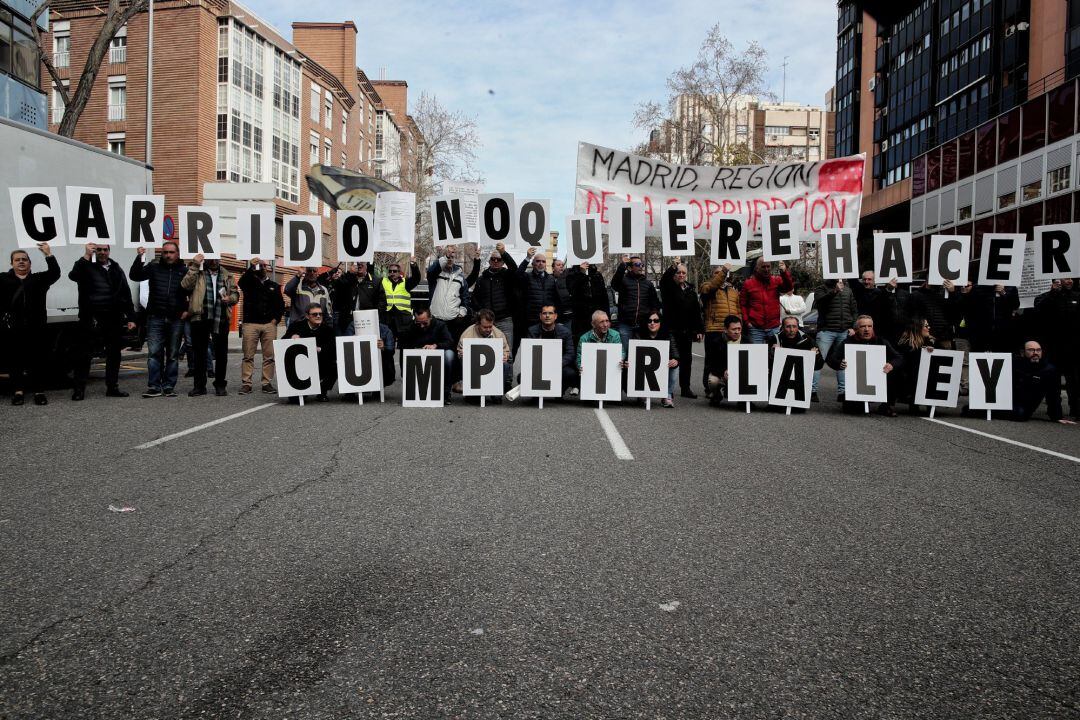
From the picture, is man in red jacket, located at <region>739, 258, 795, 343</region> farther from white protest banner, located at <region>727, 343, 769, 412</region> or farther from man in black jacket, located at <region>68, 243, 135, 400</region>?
man in black jacket, located at <region>68, 243, 135, 400</region>

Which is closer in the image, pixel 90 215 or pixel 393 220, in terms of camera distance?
pixel 90 215

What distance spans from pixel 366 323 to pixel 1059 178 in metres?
25.9

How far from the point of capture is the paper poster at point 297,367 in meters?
11.3

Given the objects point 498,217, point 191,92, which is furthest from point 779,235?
point 191,92

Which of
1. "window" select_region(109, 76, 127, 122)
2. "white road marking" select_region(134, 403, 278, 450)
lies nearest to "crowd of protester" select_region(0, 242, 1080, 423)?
"white road marking" select_region(134, 403, 278, 450)

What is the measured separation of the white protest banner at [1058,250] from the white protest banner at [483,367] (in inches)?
302

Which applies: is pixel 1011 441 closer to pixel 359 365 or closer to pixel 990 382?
pixel 990 382

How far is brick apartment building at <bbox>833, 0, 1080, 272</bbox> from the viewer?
29.4 metres

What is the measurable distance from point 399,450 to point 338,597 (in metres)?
3.95

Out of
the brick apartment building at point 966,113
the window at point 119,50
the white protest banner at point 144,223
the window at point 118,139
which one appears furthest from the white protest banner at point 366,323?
the window at point 119,50

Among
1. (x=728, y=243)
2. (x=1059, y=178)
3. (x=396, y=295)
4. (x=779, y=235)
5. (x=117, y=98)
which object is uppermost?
(x=117, y=98)

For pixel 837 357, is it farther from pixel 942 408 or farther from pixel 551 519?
pixel 551 519

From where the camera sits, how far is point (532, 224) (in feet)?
41.7

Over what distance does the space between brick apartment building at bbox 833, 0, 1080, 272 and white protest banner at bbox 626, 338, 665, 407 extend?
21329 millimetres
